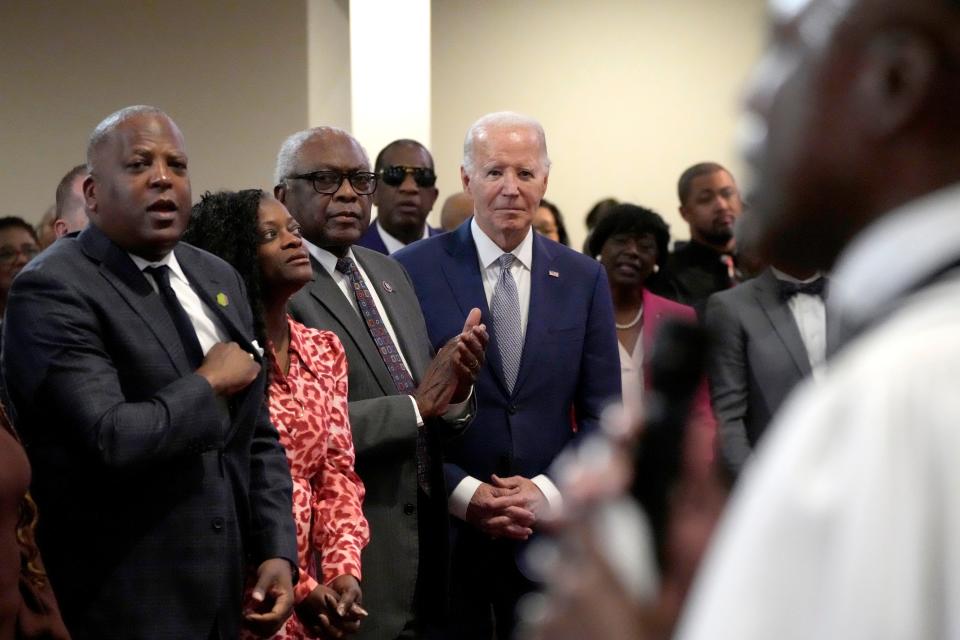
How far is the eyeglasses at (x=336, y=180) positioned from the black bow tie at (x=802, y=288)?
1.16m

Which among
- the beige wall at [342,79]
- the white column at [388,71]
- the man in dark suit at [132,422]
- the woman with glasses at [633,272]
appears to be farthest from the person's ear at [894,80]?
the beige wall at [342,79]

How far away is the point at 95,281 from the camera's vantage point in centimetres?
265

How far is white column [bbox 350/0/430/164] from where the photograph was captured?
22.8ft

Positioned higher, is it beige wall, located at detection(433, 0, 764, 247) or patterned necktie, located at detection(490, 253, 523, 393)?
beige wall, located at detection(433, 0, 764, 247)

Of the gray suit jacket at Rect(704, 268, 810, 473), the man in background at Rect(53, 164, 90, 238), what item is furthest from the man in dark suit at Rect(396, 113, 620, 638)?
the man in background at Rect(53, 164, 90, 238)

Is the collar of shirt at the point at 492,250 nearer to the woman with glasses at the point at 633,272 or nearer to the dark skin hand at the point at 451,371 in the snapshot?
the dark skin hand at the point at 451,371

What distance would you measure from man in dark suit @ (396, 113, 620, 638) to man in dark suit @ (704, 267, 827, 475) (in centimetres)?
31

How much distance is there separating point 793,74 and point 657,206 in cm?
817

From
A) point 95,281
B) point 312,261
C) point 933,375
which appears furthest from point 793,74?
point 312,261

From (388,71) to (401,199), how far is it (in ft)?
6.23

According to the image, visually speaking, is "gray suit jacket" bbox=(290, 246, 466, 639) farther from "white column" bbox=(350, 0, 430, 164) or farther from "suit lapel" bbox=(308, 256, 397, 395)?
"white column" bbox=(350, 0, 430, 164)

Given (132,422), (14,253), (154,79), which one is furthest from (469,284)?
Result: (154,79)

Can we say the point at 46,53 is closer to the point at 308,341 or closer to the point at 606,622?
the point at 308,341

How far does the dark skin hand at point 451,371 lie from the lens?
132 inches
